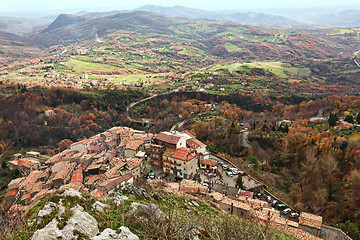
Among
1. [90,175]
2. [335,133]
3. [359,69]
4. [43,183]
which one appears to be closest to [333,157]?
[335,133]

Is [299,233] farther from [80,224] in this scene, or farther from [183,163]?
[80,224]

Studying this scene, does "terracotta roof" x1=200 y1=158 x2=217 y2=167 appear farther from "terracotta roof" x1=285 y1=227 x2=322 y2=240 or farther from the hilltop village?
"terracotta roof" x1=285 y1=227 x2=322 y2=240

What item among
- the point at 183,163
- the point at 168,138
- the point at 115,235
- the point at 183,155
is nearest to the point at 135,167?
the point at 183,163

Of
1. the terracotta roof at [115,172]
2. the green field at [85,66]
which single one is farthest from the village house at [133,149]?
the green field at [85,66]

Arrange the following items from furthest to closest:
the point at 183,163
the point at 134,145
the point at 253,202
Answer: the point at 134,145 < the point at 183,163 < the point at 253,202

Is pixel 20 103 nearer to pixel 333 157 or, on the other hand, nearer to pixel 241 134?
pixel 241 134

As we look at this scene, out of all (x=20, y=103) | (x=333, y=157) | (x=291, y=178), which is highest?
(x=333, y=157)
